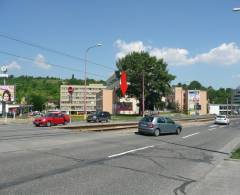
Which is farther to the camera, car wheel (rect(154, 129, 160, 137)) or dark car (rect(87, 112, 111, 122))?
dark car (rect(87, 112, 111, 122))

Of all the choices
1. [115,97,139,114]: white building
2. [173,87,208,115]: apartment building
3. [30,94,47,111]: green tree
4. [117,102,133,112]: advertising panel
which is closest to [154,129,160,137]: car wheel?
[115,97,139,114]: white building

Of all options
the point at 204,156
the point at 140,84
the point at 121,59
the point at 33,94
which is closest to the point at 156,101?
the point at 140,84

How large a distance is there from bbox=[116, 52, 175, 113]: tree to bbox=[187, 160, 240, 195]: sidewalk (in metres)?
80.6

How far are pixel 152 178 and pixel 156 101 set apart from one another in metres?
85.9

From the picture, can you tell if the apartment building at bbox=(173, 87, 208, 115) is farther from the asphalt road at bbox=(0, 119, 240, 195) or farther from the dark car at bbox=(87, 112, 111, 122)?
the asphalt road at bbox=(0, 119, 240, 195)

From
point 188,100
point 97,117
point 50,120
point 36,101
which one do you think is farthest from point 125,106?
point 36,101

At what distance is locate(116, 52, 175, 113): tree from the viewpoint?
93938mm

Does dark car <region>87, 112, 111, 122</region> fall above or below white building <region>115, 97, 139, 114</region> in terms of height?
below

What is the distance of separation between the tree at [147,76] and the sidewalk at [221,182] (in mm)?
80617

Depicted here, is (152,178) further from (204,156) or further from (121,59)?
(121,59)

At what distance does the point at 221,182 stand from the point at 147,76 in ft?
281

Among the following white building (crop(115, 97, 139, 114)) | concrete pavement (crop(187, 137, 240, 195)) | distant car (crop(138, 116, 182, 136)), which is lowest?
concrete pavement (crop(187, 137, 240, 195))

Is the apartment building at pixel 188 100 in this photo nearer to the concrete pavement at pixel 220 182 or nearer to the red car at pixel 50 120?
the red car at pixel 50 120

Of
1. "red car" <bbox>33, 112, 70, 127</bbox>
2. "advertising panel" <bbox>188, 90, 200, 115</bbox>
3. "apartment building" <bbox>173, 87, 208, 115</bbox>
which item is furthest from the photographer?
"apartment building" <bbox>173, 87, 208, 115</bbox>
